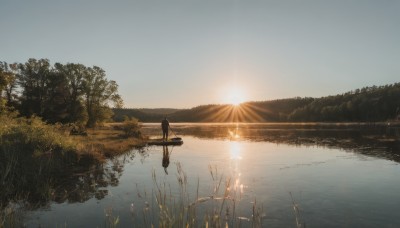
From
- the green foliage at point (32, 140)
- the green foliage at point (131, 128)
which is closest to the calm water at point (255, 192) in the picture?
the green foliage at point (32, 140)

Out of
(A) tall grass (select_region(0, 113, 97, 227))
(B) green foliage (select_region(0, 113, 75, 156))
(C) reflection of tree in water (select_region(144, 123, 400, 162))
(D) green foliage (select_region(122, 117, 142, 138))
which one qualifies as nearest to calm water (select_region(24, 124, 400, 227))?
(A) tall grass (select_region(0, 113, 97, 227))

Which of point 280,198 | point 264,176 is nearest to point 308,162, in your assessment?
point 264,176

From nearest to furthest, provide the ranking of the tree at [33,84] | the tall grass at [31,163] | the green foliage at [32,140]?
1. the tall grass at [31,163]
2. the green foliage at [32,140]
3. the tree at [33,84]

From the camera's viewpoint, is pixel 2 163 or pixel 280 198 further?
pixel 2 163

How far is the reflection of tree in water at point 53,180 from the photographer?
14273 millimetres

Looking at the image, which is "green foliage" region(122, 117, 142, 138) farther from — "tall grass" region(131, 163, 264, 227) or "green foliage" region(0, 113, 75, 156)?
"tall grass" region(131, 163, 264, 227)

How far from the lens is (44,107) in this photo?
60000mm

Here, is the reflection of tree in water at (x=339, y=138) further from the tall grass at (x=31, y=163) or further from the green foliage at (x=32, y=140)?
the green foliage at (x=32, y=140)

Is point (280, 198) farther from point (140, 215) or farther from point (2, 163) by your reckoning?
point (2, 163)

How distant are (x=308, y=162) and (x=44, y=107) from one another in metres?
48.4

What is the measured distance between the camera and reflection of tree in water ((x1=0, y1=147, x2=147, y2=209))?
46.8 ft

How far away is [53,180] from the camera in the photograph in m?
17.7

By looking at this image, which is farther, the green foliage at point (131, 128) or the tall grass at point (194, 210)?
the green foliage at point (131, 128)

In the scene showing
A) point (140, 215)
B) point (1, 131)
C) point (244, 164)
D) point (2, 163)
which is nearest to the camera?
point (140, 215)
